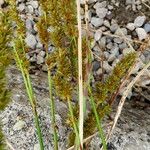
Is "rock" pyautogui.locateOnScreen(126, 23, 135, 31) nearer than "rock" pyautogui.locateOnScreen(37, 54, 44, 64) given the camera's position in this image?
No

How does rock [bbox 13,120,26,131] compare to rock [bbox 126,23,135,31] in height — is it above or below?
below

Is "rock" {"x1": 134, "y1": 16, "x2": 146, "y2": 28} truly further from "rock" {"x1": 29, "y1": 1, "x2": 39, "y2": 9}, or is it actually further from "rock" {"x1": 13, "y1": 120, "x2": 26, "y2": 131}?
"rock" {"x1": 13, "y1": 120, "x2": 26, "y2": 131}

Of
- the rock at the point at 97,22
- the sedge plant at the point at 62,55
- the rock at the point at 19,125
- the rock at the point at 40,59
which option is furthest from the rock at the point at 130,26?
the sedge plant at the point at 62,55

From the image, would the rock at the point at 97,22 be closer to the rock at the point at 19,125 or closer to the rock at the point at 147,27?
the rock at the point at 147,27

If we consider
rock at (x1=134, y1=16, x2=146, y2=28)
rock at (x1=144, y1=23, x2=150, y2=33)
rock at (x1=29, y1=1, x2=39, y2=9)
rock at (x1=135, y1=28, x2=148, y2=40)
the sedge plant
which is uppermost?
the sedge plant

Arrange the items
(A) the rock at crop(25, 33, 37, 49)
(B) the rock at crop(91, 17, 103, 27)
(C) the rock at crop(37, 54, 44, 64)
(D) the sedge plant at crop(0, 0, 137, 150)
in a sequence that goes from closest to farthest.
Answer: (D) the sedge plant at crop(0, 0, 137, 150)
(C) the rock at crop(37, 54, 44, 64)
(A) the rock at crop(25, 33, 37, 49)
(B) the rock at crop(91, 17, 103, 27)

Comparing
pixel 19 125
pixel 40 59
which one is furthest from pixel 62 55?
pixel 40 59

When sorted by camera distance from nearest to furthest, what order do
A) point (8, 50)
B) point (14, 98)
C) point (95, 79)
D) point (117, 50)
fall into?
point (8, 50)
point (14, 98)
point (95, 79)
point (117, 50)

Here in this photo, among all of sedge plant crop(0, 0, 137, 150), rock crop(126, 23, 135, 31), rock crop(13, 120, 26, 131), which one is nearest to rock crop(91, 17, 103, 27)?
rock crop(126, 23, 135, 31)

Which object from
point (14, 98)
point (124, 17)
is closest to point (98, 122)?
point (14, 98)

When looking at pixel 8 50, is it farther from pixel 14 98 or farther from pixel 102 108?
pixel 14 98

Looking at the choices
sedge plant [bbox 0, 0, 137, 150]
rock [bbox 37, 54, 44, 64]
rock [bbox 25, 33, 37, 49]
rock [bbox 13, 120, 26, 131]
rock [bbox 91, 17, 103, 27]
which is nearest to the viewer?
sedge plant [bbox 0, 0, 137, 150]
